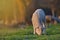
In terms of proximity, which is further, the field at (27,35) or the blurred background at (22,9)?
the blurred background at (22,9)

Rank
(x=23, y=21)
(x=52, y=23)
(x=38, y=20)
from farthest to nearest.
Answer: (x=23, y=21)
(x=52, y=23)
(x=38, y=20)

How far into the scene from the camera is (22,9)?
15.3 m

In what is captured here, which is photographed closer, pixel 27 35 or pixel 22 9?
pixel 27 35

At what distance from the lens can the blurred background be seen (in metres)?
14.9

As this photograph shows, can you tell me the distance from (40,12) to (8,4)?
737cm

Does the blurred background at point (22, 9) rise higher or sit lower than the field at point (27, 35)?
higher

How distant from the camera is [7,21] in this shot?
15195mm

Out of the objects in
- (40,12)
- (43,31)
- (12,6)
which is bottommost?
(43,31)

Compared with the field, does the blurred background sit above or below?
above

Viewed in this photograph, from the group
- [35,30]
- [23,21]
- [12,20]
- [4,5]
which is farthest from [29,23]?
[35,30]

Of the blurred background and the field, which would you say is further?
the blurred background

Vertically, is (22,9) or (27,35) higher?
(22,9)

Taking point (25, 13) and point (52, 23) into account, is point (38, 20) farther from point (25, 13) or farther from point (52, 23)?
point (25, 13)

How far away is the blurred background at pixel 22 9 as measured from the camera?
48.9 ft
